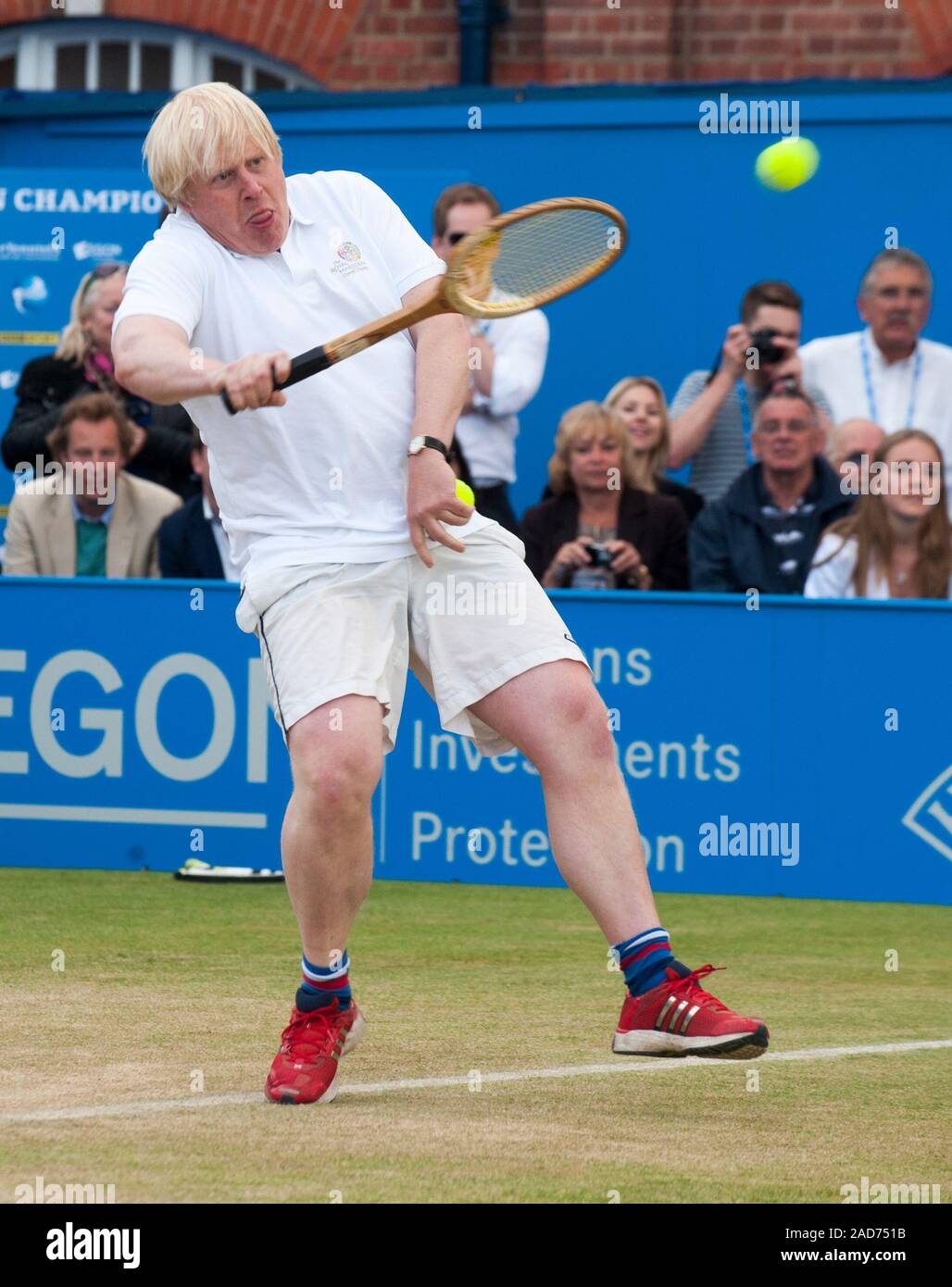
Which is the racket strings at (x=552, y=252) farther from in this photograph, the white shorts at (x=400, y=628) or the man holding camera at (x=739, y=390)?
the man holding camera at (x=739, y=390)

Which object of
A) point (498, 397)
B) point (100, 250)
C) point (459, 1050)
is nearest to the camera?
point (459, 1050)

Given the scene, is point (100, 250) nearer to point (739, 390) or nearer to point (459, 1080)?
point (739, 390)

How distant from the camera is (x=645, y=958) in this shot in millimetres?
4938

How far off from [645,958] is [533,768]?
326cm

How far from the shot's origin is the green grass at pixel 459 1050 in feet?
14.0

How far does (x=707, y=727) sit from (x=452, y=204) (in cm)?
280

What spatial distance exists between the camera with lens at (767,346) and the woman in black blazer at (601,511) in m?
0.84

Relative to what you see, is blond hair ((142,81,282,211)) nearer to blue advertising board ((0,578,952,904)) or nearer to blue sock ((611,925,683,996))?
blue sock ((611,925,683,996))

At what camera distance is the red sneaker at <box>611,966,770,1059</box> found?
4809 mm

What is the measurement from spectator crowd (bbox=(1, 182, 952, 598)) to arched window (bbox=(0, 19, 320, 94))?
363cm

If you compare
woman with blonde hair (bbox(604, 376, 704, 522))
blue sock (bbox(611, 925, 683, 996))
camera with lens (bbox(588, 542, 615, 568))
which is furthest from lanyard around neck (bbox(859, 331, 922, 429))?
blue sock (bbox(611, 925, 683, 996))

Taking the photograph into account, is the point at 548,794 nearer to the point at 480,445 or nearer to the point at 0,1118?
the point at 0,1118

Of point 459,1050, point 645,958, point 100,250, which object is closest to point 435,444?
point 645,958

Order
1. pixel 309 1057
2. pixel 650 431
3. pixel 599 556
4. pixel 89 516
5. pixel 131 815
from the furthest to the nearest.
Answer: pixel 650 431, pixel 89 516, pixel 599 556, pixel 131 815, pixel 309 1057
